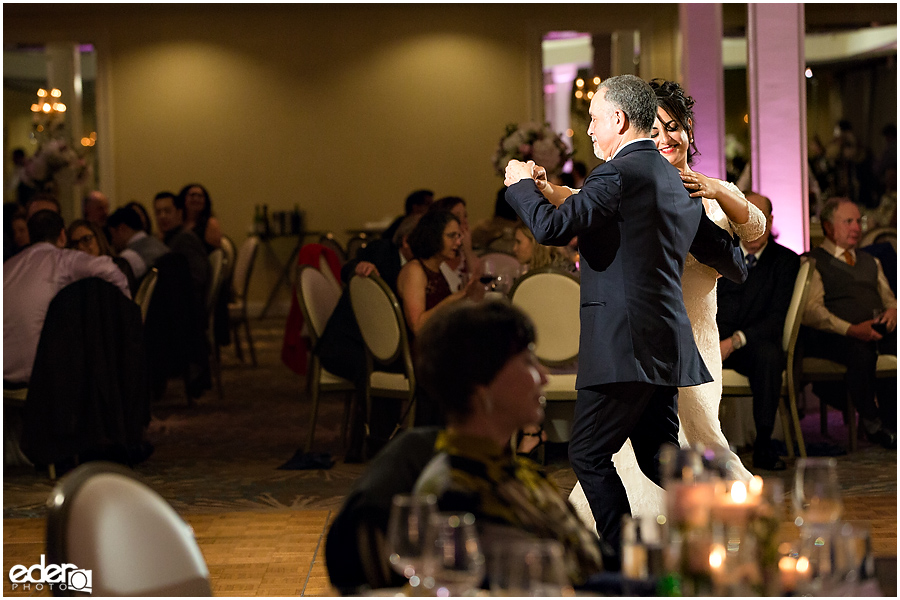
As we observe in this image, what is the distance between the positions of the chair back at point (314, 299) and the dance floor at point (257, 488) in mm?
649

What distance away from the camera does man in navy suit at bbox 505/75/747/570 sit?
8.93 ft

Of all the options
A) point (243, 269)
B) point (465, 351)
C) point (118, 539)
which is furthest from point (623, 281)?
point (243, 269)

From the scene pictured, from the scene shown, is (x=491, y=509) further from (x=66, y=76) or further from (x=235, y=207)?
(x=66, y=76)

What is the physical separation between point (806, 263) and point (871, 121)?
997 centimetres

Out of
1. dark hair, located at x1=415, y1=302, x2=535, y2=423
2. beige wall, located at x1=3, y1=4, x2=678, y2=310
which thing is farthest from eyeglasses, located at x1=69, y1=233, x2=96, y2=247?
beige wall, located at x1=3, y1=4, x2=678, y2=310

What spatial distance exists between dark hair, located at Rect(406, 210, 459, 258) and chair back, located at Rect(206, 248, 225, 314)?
265 centimetres

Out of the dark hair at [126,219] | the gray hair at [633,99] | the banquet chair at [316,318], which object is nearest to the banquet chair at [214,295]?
the dark hair at [126,219]

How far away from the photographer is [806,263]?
4.83 meters

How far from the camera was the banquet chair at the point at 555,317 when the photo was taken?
15.0 feet

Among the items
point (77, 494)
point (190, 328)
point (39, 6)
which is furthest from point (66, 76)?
point (77, 494)

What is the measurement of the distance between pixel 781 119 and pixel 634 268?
322 cm

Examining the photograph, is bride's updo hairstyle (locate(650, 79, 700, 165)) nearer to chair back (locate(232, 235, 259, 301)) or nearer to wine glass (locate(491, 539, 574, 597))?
wine glass (locate(491, 539, 574, 597))

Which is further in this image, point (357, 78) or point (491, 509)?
point (357, 78)

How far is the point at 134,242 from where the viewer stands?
692 centimetres
